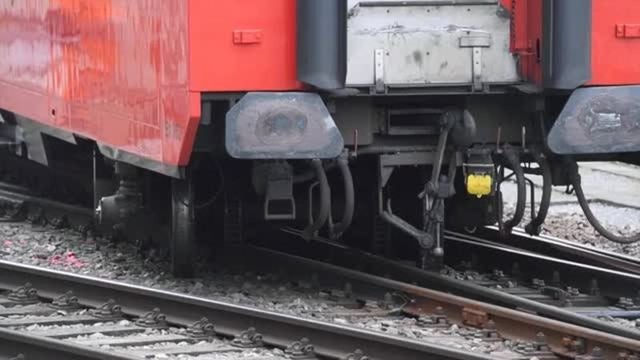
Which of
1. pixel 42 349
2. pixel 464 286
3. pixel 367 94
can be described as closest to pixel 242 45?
pixel 367 94

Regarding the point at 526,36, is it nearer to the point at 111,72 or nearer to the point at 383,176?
the point at 383,176

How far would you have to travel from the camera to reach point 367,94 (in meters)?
7.75

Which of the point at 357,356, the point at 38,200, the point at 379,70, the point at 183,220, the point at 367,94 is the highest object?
the point at 379,70

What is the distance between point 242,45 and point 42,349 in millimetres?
1998

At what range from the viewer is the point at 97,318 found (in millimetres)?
7535

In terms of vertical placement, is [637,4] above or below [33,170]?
above

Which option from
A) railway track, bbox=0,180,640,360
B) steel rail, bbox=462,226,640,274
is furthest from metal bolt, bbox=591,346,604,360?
steel rail, bbox=462,226,640,274

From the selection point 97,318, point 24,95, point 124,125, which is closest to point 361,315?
point 97,318

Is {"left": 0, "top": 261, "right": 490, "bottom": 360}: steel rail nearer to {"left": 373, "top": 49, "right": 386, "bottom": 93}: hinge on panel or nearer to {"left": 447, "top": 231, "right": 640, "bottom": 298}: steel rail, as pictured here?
{"left": 373, "top": 49, "right": 386, "bottom": 93}: hinge on panel

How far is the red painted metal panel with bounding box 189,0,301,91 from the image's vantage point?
24.3ft

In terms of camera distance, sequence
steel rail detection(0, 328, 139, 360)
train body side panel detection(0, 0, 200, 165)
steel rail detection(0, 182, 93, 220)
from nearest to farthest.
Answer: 1. steel rail detection(0, 328, 139, 360)
2. train body side panel detection(0, 0, 200, 165)
3. steel rail detection(0, 182, 93, 220)

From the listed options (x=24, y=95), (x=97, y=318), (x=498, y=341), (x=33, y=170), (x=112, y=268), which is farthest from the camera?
(x=33, y=170)

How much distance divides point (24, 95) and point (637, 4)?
5.29 m

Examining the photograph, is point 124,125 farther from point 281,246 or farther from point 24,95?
point 24,95
